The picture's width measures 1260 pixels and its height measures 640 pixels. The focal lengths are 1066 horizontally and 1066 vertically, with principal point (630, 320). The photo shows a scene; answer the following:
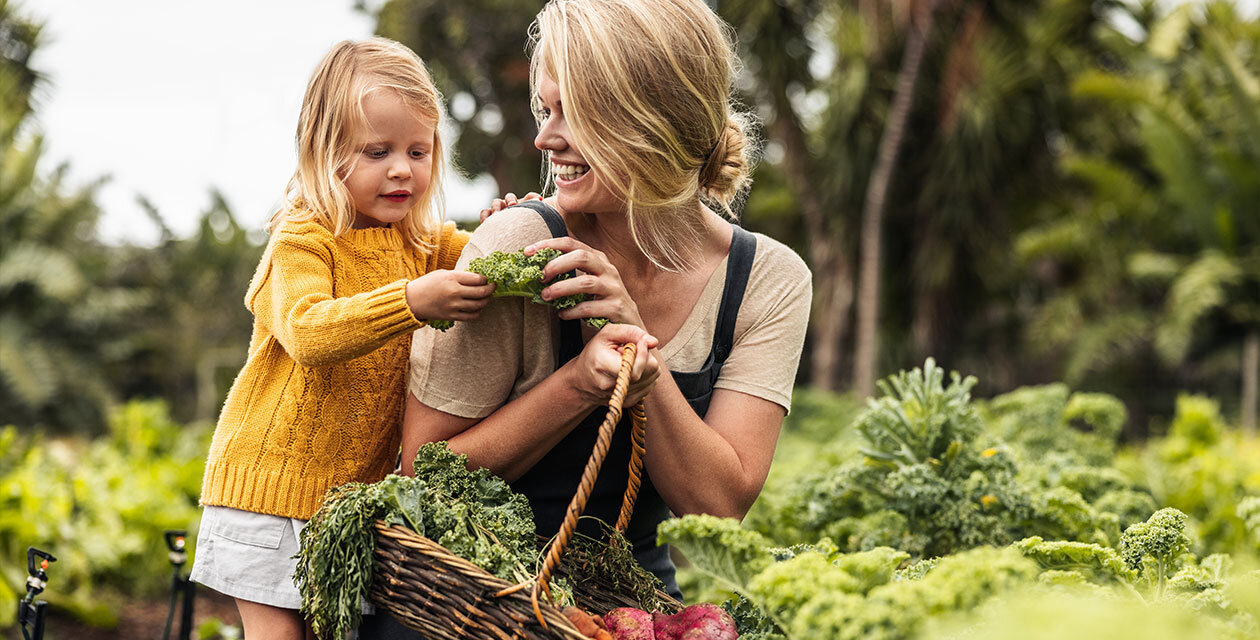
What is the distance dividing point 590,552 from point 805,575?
1.91ft

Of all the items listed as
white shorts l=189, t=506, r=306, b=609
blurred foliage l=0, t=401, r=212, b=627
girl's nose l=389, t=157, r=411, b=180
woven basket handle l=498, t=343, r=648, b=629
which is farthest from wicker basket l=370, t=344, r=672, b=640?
blurred foliage l=0, t=401, r=212, b=627

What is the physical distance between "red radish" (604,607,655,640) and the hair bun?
0.89 meters

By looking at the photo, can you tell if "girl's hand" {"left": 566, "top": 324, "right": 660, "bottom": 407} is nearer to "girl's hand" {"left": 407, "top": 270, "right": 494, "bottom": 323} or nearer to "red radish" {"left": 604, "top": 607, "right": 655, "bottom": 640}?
"girl's hand" {"left": 407, "top": 270, "right": 494, "bottom": 323}

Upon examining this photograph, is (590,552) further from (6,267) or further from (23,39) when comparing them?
(23,39)

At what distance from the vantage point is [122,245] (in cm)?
1243

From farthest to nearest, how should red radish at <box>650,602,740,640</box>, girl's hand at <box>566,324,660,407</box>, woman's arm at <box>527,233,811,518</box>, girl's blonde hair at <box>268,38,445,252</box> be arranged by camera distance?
girl's blonde hair at <box>268,38,445,252</box>
woman's arm at <box>527,233,811,518</box>
girl's hand at <box>566,324,660,407</box>
red radish at <box>650,602,740,640</box>

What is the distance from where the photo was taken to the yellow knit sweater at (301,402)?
206cm

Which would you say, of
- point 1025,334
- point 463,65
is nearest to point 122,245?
point 463,65

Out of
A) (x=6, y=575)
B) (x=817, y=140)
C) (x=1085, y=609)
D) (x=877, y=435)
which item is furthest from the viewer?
(x=817, y=140)

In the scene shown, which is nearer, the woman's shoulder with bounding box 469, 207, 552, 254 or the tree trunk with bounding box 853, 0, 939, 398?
the woman's shoulder with bounding box 469, 207, 552, 254

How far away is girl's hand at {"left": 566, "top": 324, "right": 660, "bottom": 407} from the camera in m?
1.71

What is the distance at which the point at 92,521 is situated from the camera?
212 inches

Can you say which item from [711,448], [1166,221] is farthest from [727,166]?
[1166,221]

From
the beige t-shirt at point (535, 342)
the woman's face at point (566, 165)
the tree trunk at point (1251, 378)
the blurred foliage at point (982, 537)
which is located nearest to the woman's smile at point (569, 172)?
the woman's face at point (566, 165)
